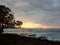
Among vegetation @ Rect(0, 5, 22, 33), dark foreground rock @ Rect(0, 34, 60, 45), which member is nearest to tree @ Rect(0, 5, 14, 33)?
vegetation @ Rect(0, 5, 22, 33)

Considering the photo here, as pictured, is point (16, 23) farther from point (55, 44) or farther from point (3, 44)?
point (3, 44)

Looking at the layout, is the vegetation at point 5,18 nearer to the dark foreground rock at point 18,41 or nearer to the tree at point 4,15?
the tree at point 4,15

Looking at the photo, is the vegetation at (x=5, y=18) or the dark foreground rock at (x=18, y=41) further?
the vegetation at (x=5, y=18)

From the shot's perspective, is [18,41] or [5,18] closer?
[18,41]

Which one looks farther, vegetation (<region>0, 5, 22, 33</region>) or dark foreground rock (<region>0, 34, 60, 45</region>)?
vegetation (<region>0, 5, 22, 33</region>)

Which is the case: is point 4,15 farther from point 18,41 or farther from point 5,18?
point 18,41

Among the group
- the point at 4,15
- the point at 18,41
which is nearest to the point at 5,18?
the point at 4,15

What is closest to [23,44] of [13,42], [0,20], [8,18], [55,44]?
[13,42]

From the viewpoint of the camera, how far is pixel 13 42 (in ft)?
78.6

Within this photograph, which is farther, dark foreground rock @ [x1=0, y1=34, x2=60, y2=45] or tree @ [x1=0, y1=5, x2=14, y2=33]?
tree @ [x1=0, y1=5, x2=14, y2=33]

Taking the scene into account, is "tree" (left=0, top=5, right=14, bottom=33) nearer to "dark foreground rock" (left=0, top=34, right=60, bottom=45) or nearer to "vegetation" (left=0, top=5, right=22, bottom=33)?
"vegetation" (left=0, top=5, right=22, bottom=33)

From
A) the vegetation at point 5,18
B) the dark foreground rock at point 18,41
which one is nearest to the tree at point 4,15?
the vegetation at point 5,18

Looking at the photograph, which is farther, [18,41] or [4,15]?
[4,15]

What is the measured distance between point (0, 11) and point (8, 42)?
2088cm
